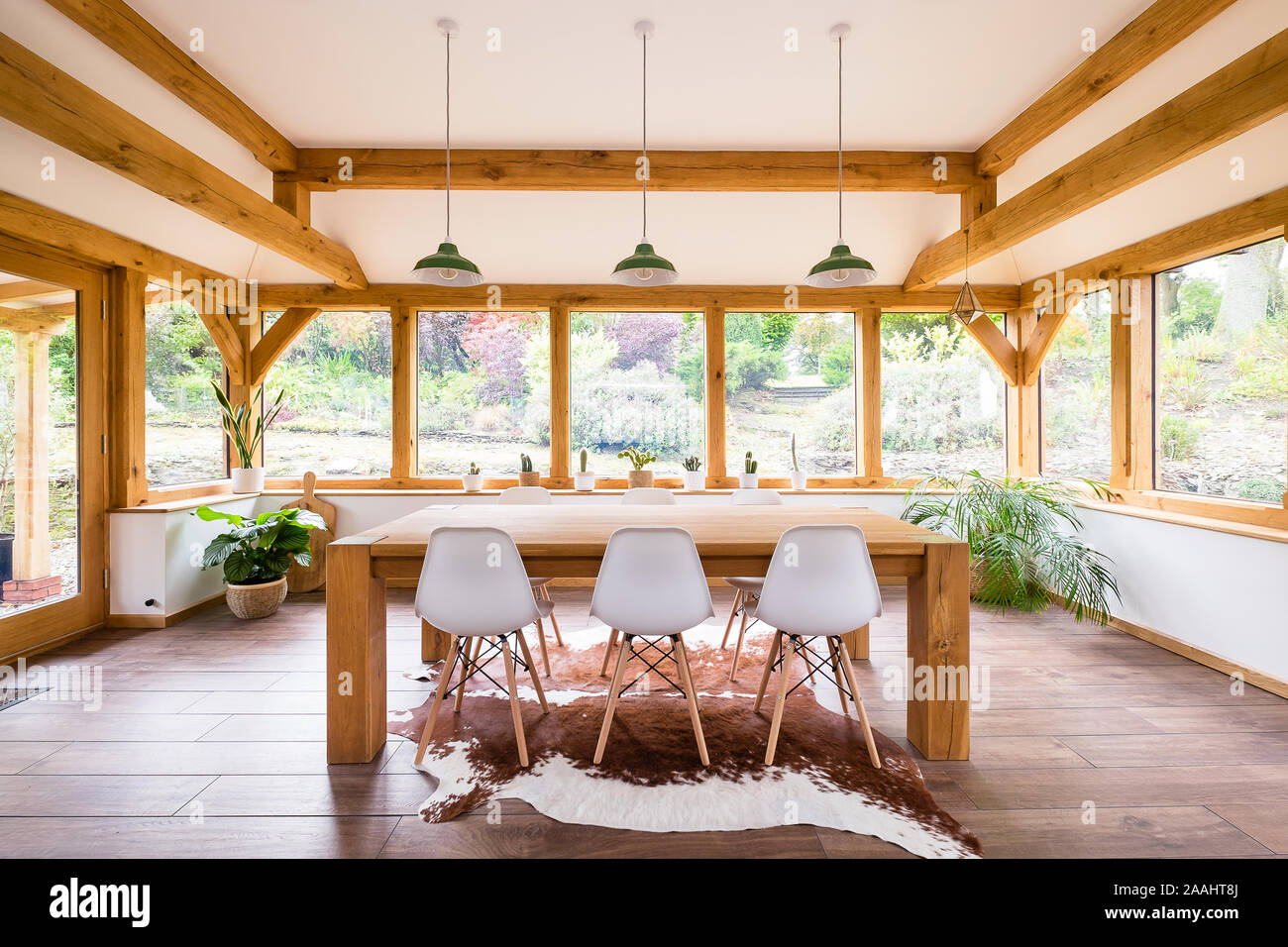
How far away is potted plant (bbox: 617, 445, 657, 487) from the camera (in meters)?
5.30

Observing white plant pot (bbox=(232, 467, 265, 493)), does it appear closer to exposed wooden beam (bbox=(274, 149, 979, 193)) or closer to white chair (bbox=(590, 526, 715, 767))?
exposed wooden beam (bbox=(274, 149, 979, 193))

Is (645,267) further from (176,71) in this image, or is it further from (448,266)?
(176,71)

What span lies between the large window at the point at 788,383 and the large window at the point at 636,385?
337 mm

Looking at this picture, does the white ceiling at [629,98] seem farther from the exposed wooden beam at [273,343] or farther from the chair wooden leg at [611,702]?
the chair wooden leg at [611,702]

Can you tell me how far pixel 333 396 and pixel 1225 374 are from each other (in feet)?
21.9

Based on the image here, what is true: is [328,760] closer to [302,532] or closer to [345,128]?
[302,532]

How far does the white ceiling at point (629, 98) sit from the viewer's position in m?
2.86

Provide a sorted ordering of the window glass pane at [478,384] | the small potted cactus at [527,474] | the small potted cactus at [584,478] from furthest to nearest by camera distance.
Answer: the window glass pane at [478,384], the small potted cactus at [584,478], the small potted cactus at [527,474]

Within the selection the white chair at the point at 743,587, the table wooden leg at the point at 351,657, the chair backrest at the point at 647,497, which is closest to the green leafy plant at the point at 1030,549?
the white chair at the point at 743,587

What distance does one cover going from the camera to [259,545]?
4414 millimetres

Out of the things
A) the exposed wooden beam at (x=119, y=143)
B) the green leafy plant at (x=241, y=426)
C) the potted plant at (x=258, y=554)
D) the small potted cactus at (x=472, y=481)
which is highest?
the exposed wooden beam at (x=119, y=143)

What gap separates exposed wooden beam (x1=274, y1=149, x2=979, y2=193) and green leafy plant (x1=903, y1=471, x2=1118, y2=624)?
2.36 m

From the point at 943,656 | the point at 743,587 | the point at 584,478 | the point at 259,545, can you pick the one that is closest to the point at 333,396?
the point at 259,545
